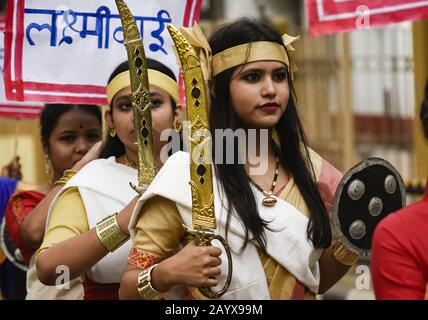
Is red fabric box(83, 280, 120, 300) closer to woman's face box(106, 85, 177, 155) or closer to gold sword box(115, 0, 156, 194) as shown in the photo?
woman's face box(106, 85, 177, 155)

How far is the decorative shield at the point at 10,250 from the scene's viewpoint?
273 inches

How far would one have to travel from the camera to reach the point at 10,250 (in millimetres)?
6973

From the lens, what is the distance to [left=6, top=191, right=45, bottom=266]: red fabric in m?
6.06

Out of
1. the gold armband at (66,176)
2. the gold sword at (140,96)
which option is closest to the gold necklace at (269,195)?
the gold sword at (140,96)

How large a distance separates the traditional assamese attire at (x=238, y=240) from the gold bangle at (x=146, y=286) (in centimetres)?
5

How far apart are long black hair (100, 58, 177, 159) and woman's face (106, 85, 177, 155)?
48mm

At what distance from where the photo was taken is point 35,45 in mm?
5977

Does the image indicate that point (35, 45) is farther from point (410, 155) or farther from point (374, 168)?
point (410, 155)

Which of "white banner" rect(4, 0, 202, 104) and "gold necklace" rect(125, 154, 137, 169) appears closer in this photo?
"gold necklace" rect(125, 154, 137, 169)

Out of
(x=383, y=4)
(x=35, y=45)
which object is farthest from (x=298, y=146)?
(x=35, y=45)

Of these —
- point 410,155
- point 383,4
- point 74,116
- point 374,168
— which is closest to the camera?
point 374,168

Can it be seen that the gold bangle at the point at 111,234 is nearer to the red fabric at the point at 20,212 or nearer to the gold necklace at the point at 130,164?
the gold necklace at the point at 130,164

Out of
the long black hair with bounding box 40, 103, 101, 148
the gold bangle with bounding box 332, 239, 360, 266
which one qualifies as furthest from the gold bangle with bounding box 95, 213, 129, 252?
the long black hair with bounding box 40, 103, 101, 148

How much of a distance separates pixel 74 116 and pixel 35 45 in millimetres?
433
